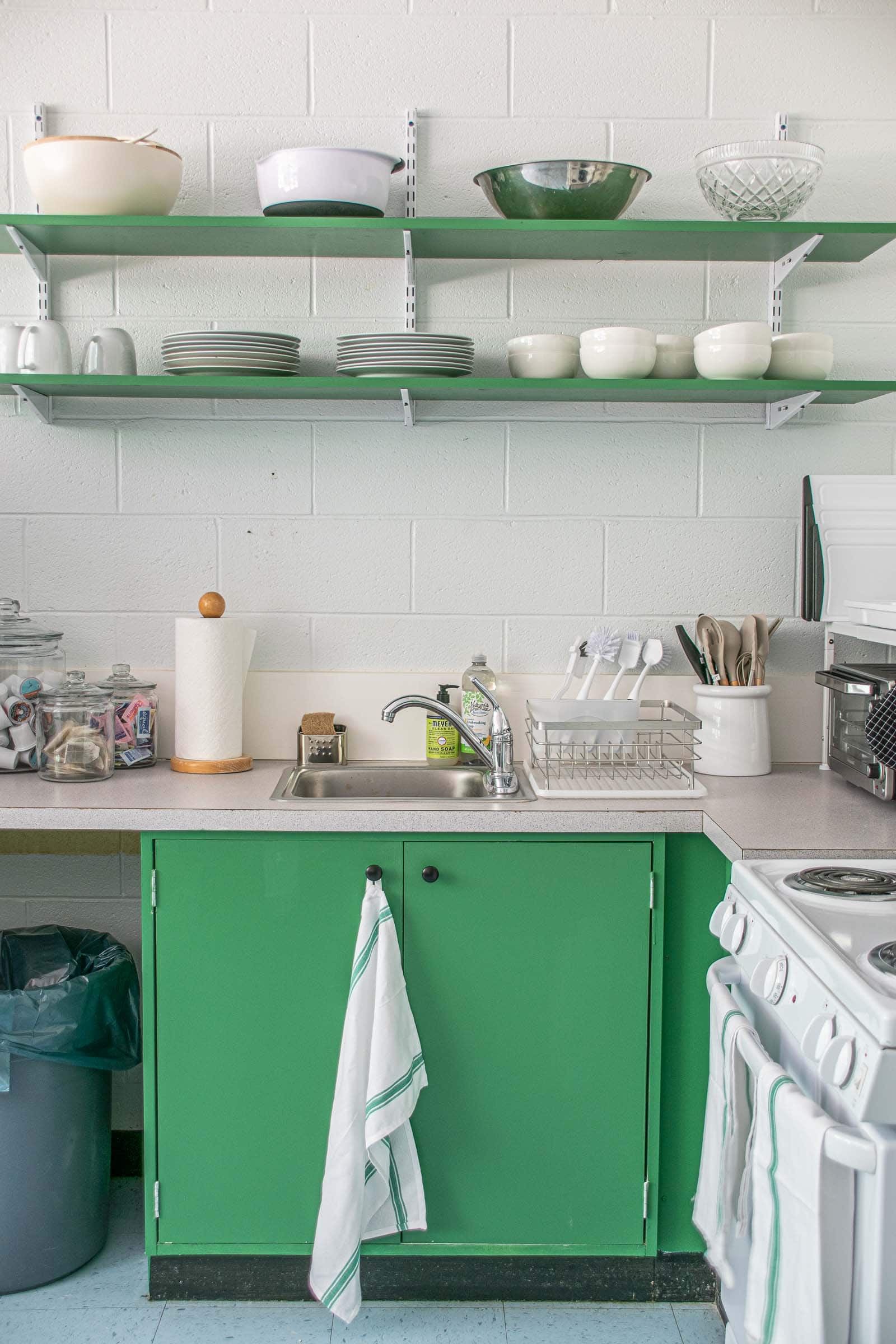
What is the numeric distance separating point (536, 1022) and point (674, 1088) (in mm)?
278

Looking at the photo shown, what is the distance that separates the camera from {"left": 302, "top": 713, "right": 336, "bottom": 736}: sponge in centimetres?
243

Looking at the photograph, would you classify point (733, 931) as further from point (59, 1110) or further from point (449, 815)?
point (59, 1110)

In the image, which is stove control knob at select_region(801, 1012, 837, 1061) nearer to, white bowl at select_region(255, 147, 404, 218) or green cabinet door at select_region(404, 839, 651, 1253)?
green cabinet door at select_region(404, 839, 651, 1253)

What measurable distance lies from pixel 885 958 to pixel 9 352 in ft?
6.28

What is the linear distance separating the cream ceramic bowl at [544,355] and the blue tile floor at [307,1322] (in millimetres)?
1747

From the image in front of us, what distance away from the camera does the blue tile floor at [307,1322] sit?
2.01 meters

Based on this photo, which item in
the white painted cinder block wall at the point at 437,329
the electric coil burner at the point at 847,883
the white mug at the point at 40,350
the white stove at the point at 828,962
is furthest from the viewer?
the white painted cinder block wall at the point at 437,329

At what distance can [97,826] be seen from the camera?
1.98 metres

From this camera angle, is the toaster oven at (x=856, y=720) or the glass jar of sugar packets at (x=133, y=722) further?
the glass jar of sugar packets at (x=133, y=722)

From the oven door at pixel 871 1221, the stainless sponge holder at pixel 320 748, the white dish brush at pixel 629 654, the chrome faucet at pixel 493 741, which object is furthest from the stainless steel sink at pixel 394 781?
the oven door at pixel 871 1221

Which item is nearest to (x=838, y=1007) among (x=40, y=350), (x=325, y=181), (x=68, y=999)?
(x=68, y=999)

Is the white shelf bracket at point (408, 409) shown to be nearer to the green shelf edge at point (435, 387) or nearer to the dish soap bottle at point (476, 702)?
the green shelf edge at point (435, 387)

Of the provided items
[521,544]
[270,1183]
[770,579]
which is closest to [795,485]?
[770,579]

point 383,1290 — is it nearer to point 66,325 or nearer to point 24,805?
point 24,805
